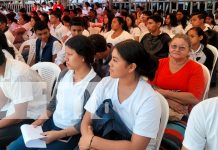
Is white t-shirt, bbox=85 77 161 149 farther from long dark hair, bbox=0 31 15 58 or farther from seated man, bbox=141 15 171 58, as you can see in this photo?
seated man, bbox=141 15 171 58

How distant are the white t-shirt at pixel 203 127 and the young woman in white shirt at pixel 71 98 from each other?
812mm

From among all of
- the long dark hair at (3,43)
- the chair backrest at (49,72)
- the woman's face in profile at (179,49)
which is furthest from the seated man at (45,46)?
the woman's face in profile at (179,49)

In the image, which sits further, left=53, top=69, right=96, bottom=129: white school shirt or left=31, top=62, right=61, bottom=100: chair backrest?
left=31, top=62, right=61, bottom=100: chair backrest

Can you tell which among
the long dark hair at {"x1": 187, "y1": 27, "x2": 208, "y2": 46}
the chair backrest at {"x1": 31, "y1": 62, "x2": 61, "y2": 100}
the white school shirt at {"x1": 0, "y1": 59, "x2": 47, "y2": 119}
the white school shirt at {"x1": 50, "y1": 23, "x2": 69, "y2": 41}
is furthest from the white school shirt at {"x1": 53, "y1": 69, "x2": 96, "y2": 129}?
the white school shirt at {"x1": 50, "y1": 23, "x2": 69, "y2": 41}

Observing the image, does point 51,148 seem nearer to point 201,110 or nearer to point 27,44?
point 201,110

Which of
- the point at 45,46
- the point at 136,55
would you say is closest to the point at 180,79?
the point at 136,55

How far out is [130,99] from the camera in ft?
5.02

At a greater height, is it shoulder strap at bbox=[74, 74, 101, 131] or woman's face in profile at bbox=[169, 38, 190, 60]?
woman's face in profile at bbox=[169, 38, 190, 60]

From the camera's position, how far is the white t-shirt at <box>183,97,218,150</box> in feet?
3.60

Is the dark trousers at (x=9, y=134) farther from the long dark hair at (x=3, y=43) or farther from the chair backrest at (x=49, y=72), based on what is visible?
the long dark hair at (x=3, y=43)

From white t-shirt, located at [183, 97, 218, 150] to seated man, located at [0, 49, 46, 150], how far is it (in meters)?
1.15

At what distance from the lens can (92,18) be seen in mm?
8266

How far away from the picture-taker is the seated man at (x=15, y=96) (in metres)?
1.95

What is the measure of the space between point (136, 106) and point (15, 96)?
84cm
